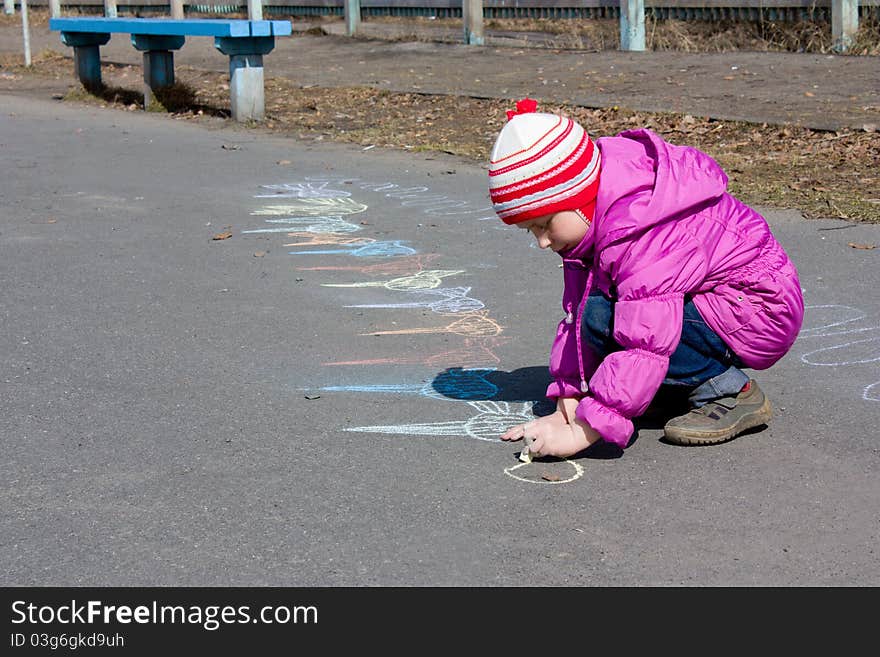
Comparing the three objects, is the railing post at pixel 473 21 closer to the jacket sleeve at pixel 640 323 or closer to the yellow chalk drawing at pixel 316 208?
the yellow chalk drawing at pixel 316 208

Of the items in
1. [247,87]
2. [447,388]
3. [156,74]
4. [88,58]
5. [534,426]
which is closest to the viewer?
[534,426]

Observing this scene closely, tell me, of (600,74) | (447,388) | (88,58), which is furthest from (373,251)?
(88,58)

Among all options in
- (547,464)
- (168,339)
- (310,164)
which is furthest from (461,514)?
(310,164)

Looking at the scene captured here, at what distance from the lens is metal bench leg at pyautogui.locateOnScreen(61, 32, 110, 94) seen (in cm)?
1323

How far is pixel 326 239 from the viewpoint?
644 centimetres

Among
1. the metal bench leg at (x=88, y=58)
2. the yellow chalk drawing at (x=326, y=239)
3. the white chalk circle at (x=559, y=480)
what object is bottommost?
the white chalk circle at (x=559, y=480)

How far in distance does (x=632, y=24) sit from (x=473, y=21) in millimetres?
2587

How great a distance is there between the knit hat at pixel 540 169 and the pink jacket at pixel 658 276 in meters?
0.09

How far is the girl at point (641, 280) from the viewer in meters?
3.26

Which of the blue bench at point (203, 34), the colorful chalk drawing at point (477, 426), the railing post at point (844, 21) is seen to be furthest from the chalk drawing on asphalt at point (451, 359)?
the railing post at point (844, 21)

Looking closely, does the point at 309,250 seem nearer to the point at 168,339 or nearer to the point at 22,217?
the point at 168,339

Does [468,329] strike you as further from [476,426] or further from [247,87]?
[247,87]

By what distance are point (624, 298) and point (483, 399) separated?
852 mm
